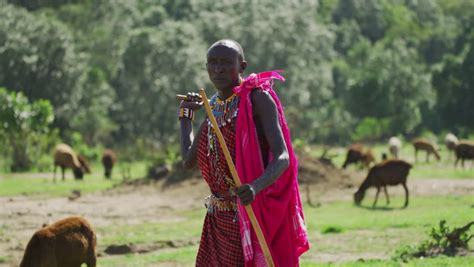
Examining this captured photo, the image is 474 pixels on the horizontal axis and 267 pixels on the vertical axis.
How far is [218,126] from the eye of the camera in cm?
528

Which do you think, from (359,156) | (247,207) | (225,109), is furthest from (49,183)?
(247,207)

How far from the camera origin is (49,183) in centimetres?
2709

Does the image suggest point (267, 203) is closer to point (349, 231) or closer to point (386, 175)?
point (349, 231)

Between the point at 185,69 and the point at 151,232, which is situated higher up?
the point at 185,69

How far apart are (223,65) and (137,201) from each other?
17.9 m

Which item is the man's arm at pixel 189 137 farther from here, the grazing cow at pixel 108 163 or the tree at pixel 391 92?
the tree at pixel 391 92

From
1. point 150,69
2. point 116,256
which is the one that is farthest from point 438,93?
point 116,256

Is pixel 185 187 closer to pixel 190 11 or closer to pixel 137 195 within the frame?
pixel 137 195

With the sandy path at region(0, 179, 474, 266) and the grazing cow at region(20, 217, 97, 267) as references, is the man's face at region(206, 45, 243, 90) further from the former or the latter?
the sandy path at region(0, 179, 474, 266)

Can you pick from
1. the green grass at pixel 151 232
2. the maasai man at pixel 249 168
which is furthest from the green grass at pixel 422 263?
the maasai man at pixel 249 168

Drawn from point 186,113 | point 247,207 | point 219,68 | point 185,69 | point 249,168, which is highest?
point 185,69

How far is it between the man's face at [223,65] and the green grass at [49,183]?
19.0 meters

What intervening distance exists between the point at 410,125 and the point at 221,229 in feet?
166

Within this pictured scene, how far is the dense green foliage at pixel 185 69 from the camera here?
1724 inches
